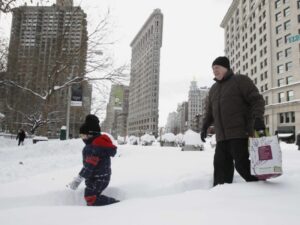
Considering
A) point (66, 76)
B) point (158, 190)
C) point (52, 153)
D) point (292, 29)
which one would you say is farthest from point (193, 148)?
point (292, 29)

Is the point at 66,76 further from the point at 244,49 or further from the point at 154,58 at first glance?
the point at 154,58

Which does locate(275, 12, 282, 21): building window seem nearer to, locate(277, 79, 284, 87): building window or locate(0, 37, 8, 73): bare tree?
locate(277, 79, 284, 87): building window

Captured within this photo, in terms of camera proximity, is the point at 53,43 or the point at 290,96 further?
the point at 290,96

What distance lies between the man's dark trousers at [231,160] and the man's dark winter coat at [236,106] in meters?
0.11

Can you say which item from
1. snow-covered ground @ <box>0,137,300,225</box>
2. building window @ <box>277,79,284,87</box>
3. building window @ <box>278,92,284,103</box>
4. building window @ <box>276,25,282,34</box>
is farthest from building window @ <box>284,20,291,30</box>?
snow-covered ground @ <box>0,137,300,225</box>

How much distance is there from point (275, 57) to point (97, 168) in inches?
2022

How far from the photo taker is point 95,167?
367 cm

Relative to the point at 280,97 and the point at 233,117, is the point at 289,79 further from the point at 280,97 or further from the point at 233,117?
the point at 233,117

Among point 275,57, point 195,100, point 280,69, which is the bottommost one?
point 280,69

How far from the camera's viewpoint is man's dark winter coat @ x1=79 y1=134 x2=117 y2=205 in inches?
142

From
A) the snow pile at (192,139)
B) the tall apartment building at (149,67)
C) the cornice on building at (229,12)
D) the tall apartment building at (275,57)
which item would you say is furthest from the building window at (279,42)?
the tall apartment building at (149,67)

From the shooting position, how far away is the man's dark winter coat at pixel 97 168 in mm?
3604

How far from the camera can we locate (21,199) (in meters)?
3.61

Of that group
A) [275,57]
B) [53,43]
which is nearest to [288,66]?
[275,57]
